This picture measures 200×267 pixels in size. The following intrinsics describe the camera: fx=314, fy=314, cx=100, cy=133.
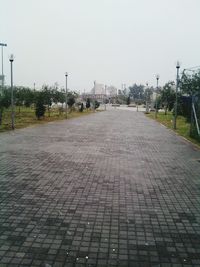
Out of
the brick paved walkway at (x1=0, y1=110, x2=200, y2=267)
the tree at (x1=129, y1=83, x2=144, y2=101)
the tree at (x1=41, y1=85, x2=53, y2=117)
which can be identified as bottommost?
the brick paved walkway at (x1=0, y1=110, x2=200, y2=267)

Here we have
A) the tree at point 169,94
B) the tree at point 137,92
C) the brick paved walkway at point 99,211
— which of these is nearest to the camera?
the brick paved walkway at point 99,211

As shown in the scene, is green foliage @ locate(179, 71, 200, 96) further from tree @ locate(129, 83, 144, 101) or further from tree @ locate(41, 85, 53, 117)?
tree @ locate(129, 83, 144, 101)

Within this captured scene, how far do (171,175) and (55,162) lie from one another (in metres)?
3.67

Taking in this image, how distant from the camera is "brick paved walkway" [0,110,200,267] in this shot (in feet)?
13.7

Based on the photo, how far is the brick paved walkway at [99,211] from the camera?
4184 mm

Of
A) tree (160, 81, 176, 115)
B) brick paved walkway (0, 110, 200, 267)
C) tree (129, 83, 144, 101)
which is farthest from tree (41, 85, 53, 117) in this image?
tree (129, 83, 144, 101)

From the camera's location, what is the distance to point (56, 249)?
4285 millimetres

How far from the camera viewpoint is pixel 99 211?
573cm

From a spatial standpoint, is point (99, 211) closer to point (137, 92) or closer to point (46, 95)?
point (46, 95)

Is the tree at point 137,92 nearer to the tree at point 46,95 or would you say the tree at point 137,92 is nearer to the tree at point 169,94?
the tree at point 169,94

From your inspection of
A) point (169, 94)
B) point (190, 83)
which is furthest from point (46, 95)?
point (190, 83)

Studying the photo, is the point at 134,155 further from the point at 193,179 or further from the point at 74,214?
the point at 74,214

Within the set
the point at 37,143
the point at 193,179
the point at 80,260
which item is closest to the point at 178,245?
the point at 80,260

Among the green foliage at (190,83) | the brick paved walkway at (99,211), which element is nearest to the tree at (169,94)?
the green foliage at (190,83)
